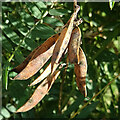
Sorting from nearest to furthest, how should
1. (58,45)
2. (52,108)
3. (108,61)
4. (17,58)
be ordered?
(58,45), (17,58), (108,61), (52,108)

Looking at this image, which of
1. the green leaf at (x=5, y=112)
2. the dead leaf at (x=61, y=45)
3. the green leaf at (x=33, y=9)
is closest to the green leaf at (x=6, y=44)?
the green leaf at (x=33, y=9)

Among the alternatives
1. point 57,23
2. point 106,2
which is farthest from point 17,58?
point 106,2

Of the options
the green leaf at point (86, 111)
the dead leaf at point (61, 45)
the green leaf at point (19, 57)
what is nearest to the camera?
the dead leaf at point (61, 45)

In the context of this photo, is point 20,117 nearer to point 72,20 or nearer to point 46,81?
point 46,81

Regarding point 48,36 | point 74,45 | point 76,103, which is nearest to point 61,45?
point 74,45

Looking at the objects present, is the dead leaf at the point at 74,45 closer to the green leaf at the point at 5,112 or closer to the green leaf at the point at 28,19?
the green leaf at the point at 28,19

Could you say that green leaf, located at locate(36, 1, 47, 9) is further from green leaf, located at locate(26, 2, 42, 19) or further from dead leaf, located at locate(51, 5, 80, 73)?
dead leaf, located at locate(51, 5, 80, 73)

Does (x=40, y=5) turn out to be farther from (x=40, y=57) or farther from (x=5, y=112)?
(x=5, y=112)
